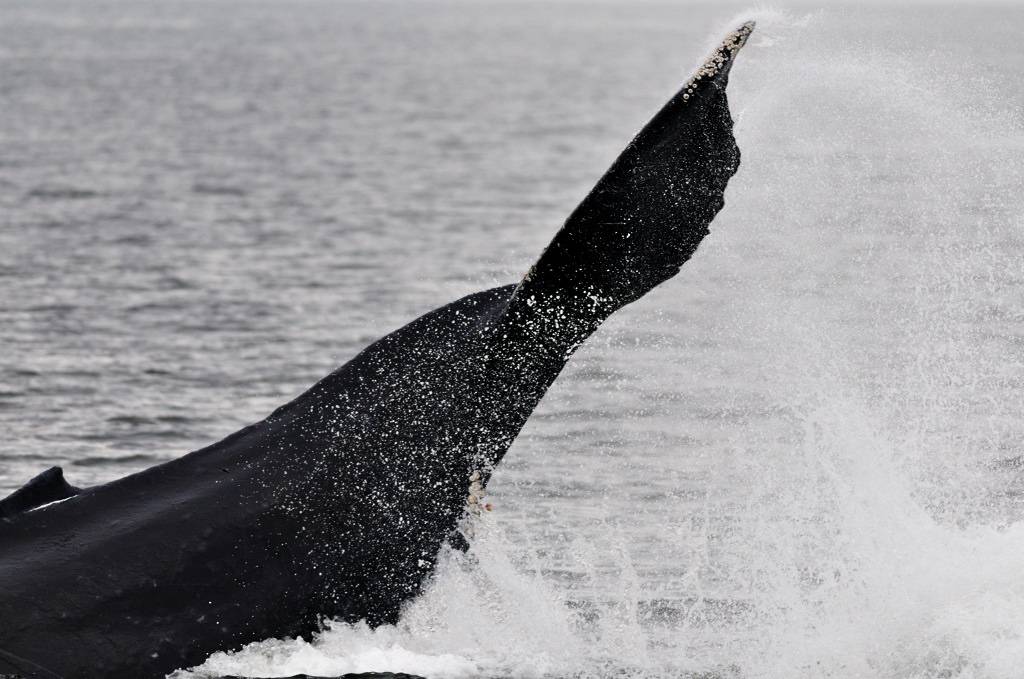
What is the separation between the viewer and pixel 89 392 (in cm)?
1659

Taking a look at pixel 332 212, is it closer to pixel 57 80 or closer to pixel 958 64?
pixel 958 64

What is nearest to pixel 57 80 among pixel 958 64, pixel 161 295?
pixel 958 64

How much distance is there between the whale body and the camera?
6.77 meters

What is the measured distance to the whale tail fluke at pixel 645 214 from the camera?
22.3 ft

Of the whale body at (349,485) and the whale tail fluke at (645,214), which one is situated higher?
the whale tail fluke at (645,214)

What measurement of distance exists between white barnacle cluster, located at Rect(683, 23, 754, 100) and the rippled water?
25cm

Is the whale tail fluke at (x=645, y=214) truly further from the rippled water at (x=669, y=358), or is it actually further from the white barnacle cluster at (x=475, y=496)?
the white barnacle cluster at (x=475, y=496)

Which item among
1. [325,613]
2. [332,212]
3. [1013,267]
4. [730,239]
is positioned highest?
[332,212]

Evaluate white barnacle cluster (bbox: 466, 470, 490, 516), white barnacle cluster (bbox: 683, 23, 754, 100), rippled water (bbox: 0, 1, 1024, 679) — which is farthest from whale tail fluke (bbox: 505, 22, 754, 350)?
white barnacle cluster (bbox: 466, 470, 490, 516)

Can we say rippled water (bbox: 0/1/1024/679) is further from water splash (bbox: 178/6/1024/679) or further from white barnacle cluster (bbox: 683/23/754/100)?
white barnacle cluster (bbox: 683/23/754/100)

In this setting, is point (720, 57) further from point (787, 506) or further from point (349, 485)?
point (787, 506)

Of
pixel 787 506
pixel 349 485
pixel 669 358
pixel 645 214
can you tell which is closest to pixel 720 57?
pixel 645 214

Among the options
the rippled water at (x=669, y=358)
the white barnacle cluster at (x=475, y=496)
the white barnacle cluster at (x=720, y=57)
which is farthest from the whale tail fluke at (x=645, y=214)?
the white barnacle cluster at (x=475, y=496)

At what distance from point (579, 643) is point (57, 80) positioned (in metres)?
72.8
